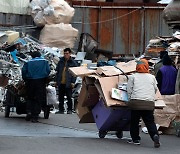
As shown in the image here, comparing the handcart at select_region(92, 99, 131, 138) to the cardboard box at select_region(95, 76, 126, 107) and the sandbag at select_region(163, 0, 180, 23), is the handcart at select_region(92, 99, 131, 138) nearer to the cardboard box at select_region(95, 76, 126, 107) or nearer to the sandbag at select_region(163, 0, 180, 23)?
the cardboard box at select_region(95, 76, 126, 107)

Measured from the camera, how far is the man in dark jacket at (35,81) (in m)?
15.6

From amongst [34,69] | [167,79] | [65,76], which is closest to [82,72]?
[34,69]

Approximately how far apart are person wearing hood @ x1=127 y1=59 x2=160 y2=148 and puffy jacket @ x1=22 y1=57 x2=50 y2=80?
3855mm

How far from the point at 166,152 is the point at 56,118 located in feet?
19.2

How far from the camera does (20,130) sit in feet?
45.5

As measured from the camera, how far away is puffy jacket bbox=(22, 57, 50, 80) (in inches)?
613

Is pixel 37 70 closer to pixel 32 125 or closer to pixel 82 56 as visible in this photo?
pixel 32 125

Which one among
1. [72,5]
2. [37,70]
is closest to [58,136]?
[37,70]

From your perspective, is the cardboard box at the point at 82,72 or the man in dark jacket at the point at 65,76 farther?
the man in dark jacket at the point at 65,76

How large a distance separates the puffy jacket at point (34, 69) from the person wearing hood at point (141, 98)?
386 centimetres

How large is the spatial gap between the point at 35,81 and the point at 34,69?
29 centimetres

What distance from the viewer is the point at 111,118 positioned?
12531 mm

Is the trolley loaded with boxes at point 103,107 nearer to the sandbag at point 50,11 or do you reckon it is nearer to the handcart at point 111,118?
the handcart at point 111,118

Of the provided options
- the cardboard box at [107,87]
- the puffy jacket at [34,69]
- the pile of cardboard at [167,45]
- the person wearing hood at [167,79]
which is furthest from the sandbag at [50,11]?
the cardboard box at [107,87]
